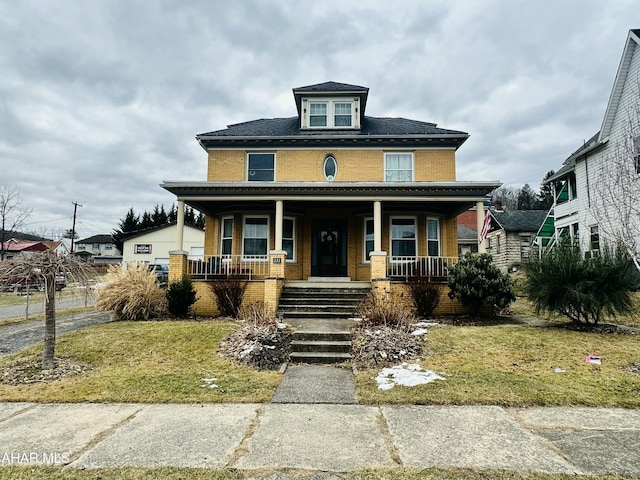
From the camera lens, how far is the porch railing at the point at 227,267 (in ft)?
38.5

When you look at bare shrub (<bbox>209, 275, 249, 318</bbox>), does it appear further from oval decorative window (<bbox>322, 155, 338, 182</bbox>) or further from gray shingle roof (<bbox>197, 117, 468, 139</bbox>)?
gray shingle roof (<bbox>197, 117, 468, 139</bbox>)

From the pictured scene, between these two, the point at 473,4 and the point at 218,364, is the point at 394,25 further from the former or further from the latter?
the point at 218,364

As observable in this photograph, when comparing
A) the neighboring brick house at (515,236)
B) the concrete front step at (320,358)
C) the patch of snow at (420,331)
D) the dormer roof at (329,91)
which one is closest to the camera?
the concrete front step at (320,358)

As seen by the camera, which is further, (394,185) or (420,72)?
(420,72)

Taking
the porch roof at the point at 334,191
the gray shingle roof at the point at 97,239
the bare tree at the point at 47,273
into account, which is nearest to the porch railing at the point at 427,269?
the porch roof at the point at 334,191

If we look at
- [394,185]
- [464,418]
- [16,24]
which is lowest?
[464,418]

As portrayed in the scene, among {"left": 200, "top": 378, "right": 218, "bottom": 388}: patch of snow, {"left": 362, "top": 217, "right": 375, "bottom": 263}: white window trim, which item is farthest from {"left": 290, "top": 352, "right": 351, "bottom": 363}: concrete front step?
{"left": 362, "top": 217, "right": 375, "bottom": 263}: white window trim

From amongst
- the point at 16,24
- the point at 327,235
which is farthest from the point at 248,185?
the point at 16,24

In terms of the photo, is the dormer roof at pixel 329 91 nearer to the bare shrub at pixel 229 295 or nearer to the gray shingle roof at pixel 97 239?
the bare shrub at pixel 229 295

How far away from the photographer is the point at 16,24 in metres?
10.3

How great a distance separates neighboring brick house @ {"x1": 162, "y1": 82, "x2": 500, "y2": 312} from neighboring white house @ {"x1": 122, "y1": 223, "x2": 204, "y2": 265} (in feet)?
83.5

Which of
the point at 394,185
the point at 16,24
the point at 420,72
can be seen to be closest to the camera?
the point at 16,24

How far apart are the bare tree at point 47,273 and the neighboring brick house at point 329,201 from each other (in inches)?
248

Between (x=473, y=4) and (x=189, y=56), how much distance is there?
9743 mm
